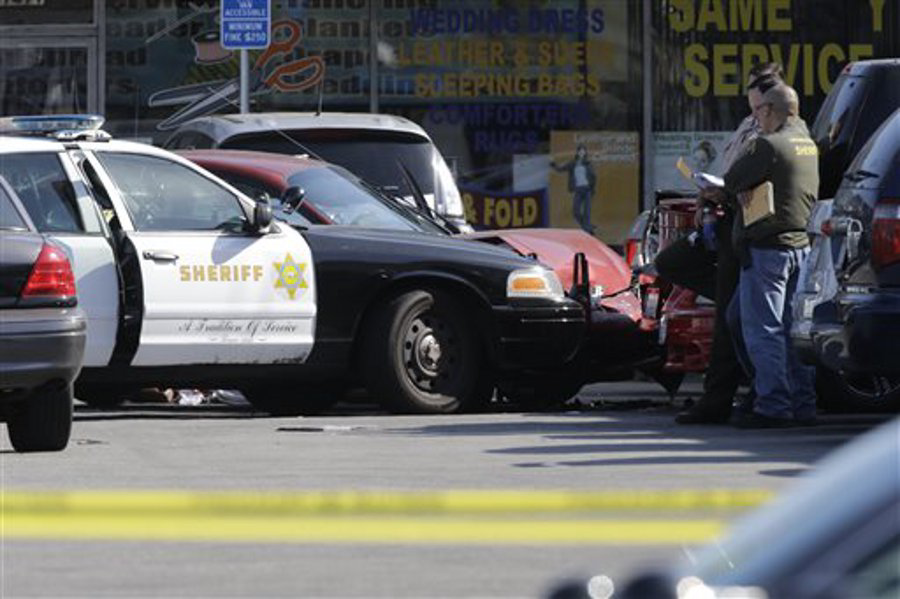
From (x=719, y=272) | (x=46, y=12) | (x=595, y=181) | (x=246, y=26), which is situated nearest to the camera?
(x=719, y=272)

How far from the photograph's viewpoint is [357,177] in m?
15.2

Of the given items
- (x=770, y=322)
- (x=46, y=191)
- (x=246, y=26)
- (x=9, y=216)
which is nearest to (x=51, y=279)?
(x=9, y=216)

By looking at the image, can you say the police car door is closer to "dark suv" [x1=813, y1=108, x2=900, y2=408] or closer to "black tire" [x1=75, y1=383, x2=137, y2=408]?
"black tire" [x1=75, y1=383, x2=137, y2=408]

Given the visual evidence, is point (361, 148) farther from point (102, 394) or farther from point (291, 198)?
point (102, 394)

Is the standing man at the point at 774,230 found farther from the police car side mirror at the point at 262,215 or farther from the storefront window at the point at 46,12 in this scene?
the storefront window at the point at 46,12

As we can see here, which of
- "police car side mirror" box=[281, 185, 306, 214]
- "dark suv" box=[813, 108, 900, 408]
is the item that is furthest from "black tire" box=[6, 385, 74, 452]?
"dark suv" box=[813, 108, 900, 408]

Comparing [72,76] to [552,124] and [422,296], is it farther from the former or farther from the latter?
[422,296]

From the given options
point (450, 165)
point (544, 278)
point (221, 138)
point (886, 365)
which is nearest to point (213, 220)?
point (544, 278)

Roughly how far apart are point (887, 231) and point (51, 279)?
145 inches

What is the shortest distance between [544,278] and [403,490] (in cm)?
431

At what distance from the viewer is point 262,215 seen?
13.0 meters

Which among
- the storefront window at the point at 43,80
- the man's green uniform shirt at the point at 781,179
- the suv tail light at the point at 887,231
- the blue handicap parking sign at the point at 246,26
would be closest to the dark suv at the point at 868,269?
the suv tail light at the point at 887,231

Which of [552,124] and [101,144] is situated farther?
[552,124]

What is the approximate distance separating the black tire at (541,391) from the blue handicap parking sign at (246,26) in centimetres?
456
